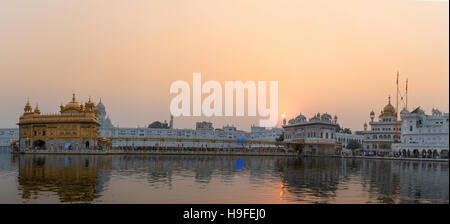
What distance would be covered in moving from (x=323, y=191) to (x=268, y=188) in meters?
2.54

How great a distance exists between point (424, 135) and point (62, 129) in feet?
192

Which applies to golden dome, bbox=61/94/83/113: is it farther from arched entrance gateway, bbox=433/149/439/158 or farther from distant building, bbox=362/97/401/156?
distant building, bbox=362/97/401/156

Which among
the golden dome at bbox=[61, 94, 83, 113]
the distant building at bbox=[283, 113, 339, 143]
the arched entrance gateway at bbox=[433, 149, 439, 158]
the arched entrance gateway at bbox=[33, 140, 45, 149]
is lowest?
the arched entrance gateway at bbox=[433, 149, 439, 158]

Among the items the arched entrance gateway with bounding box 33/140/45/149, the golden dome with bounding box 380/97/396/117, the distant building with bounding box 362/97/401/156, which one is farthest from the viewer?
the golden dome with bounding box 380/97/396/117

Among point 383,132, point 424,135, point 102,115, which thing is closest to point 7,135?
point 102,115

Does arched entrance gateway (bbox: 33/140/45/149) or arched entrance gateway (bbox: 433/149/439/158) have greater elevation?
arched entrance gateway (bbox: 33/140/45/149)

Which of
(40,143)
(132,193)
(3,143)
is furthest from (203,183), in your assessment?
(3,143)

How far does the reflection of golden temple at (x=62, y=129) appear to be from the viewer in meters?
65.0

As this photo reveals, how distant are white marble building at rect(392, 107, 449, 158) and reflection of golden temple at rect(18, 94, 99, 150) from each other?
5193 cm

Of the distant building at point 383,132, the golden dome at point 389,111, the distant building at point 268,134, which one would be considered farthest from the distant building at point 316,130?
the distant building at point 268,134

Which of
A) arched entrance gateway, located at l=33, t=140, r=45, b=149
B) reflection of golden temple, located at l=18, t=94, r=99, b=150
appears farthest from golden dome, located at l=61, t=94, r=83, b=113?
arched entrance gateway, located at l=33, t=140, r=45, b=149

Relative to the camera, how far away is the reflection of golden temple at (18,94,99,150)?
6500cm
